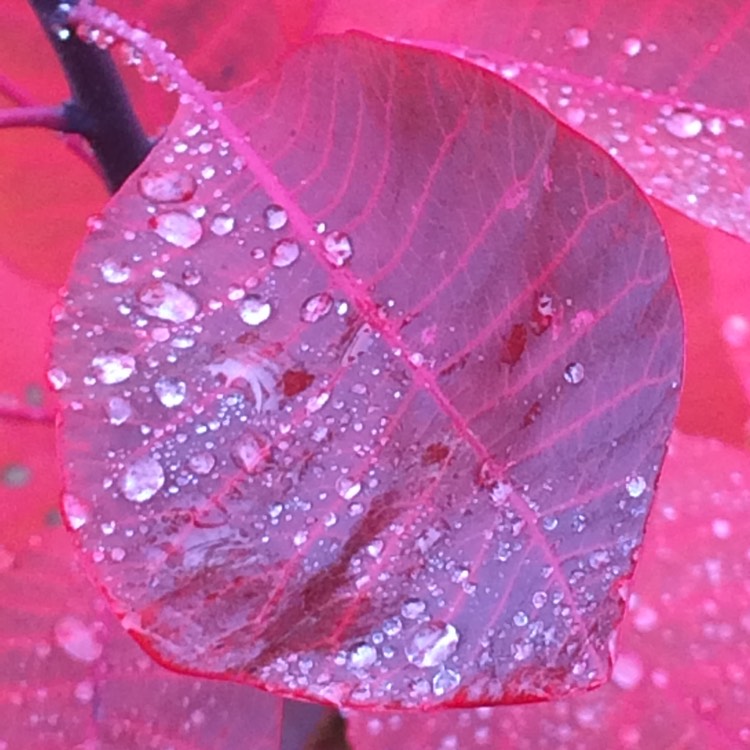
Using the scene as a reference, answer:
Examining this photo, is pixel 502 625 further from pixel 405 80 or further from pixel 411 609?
pixel 405 80

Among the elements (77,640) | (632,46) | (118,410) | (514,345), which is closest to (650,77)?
(632,46)

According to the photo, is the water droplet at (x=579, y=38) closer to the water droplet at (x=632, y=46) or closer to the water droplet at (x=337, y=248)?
the water droplet at (x=632, y=46)

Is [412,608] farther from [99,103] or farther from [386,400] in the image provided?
[99,103]

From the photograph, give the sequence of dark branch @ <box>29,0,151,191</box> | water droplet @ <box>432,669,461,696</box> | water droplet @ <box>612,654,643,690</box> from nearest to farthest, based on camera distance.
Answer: water droplet @ <box>432,669,461,696</box>, dark branch @ <box>29,0,151,191</box>, water droplet @ <box>612,654,643,690</box>

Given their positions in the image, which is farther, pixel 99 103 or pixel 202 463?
pixel 99 103

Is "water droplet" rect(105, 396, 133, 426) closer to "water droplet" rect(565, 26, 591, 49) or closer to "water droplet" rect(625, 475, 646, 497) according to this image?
"water droplet" rect(625, 475, 646, 497)

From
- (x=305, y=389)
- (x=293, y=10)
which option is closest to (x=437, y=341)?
(x=305, y=389)

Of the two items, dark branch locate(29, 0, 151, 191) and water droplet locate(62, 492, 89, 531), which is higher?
dark branch locate(29, 0, 151, 191)

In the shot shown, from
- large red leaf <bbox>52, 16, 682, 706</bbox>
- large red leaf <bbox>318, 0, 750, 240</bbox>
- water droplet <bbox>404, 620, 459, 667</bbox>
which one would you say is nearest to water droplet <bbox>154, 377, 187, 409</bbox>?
large red leaf <bbox>52, 16, 682, 706</bbox>
